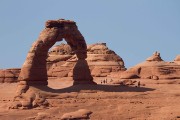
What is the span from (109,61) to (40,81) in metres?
21.1

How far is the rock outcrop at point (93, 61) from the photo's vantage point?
153 feet

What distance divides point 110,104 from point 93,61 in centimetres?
2333

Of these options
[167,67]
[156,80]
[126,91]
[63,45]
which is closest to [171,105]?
[126,91]

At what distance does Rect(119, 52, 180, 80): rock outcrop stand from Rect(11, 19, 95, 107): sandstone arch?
32.7 feet

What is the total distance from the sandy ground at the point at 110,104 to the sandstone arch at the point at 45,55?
1.32 metres

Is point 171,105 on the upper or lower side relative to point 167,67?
lower

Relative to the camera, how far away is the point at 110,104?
27.1 metres

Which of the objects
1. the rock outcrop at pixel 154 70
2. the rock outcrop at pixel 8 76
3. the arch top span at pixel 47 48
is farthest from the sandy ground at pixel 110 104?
the rock outcrop at pixel 8 76

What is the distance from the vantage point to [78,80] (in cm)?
3122

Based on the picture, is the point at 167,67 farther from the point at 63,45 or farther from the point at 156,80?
the point at 63,45

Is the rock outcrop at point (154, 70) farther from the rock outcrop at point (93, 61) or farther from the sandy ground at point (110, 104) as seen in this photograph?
the sandy ground at point (110, 104)

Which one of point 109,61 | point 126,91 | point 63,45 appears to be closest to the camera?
point 126,91

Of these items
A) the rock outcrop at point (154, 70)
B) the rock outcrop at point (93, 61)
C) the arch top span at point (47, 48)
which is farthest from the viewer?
the rock outcrop at point (93, 61)

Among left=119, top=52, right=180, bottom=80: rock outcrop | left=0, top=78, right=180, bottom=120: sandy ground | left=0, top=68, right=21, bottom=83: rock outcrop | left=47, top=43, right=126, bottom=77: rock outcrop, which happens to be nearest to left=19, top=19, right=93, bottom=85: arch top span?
left=0, top=78, right=180, bottom=120: sandy ground
